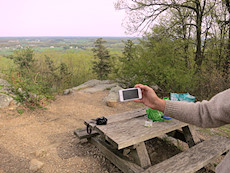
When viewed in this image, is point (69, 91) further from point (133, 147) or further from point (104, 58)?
point (104, 58)

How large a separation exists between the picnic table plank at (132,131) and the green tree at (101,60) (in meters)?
11.4

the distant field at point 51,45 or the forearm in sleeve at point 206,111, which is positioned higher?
the distant field at point 51,45

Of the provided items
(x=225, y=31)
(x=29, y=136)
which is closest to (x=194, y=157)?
(x=29, y=136)

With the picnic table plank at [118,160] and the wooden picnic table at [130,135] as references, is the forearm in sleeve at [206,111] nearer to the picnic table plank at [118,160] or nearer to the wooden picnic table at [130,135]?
the wooden picnic table at [130,135]

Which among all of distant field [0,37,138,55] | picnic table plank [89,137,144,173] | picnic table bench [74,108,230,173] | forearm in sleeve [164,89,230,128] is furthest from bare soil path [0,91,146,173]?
distant field [0,37,138,55]

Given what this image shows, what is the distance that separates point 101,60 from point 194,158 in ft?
40.4

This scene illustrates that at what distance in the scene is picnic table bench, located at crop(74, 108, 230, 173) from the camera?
2.11m

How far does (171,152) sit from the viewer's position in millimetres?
3373

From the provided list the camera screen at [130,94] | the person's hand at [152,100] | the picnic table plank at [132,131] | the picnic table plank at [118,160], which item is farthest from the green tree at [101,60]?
the person's hand at [152,100]

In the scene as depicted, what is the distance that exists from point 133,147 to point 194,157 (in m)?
0.81

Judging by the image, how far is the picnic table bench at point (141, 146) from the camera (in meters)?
2.11

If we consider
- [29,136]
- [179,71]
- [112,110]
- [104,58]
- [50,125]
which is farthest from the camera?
[104,58]

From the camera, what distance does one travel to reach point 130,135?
2.22 meters

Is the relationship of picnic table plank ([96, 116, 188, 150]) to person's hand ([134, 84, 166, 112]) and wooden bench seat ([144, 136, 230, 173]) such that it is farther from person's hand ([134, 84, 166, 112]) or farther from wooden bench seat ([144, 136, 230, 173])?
person's hand ([134, 84, 166, 112])
